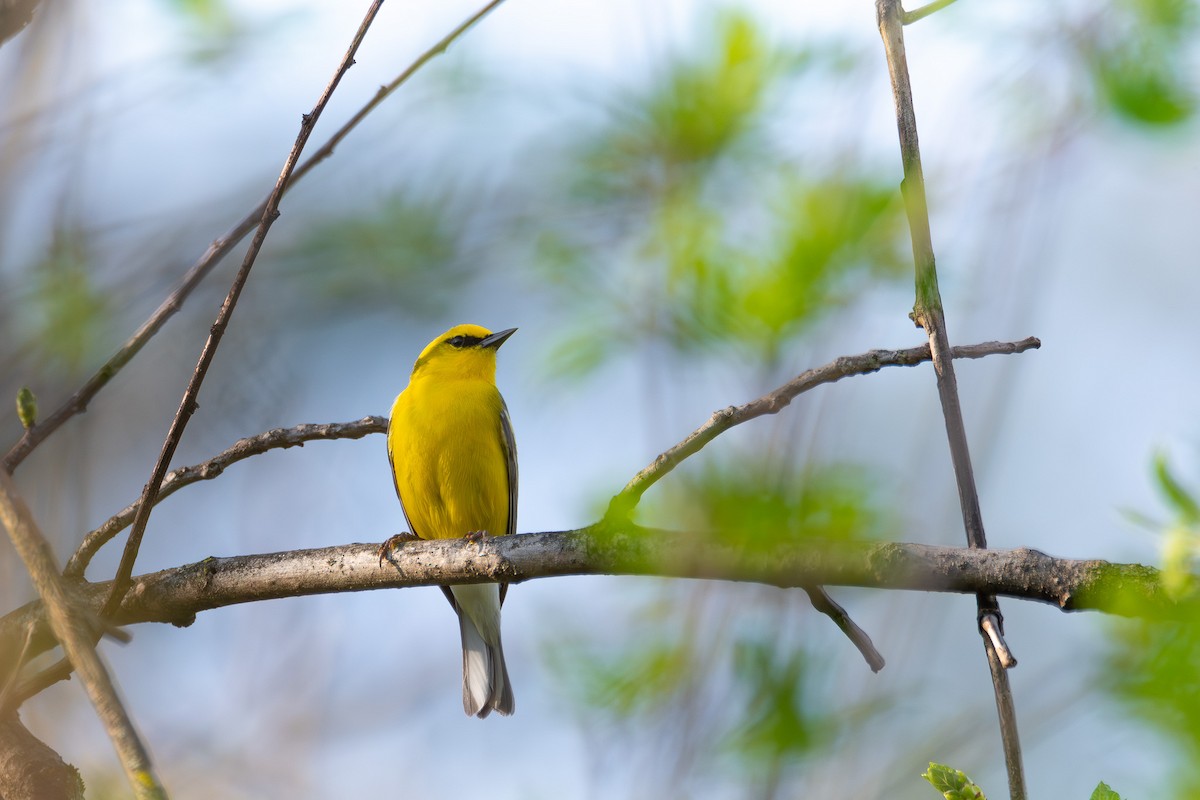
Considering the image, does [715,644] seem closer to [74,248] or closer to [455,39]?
[455,39]

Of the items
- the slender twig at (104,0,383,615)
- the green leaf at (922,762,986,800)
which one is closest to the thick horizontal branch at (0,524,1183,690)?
the green leaf at (922,762,986,800)

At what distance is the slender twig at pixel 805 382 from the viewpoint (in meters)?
2.29

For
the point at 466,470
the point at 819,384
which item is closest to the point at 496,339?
the point at 466,470

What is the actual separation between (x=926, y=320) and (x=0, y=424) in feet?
12.0

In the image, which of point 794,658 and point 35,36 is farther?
point 35,36

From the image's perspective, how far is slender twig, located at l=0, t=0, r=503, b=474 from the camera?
263 cm

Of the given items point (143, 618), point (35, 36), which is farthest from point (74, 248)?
point (143, 618)

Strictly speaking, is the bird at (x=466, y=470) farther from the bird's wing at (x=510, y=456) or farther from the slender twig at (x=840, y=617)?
the slender twig at (x=840, y=617)

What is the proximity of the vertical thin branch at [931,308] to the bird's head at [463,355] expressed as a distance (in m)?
4.88

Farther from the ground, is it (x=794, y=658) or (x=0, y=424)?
(x=794, y=658)

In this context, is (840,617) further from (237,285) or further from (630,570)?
(237,285)

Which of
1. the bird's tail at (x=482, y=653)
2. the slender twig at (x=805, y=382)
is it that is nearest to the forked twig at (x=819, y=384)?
the slender twig at (x=805, y=382)

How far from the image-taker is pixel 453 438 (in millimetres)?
6117

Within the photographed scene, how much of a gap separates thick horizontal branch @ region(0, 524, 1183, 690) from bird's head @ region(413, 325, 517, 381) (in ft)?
10.9
